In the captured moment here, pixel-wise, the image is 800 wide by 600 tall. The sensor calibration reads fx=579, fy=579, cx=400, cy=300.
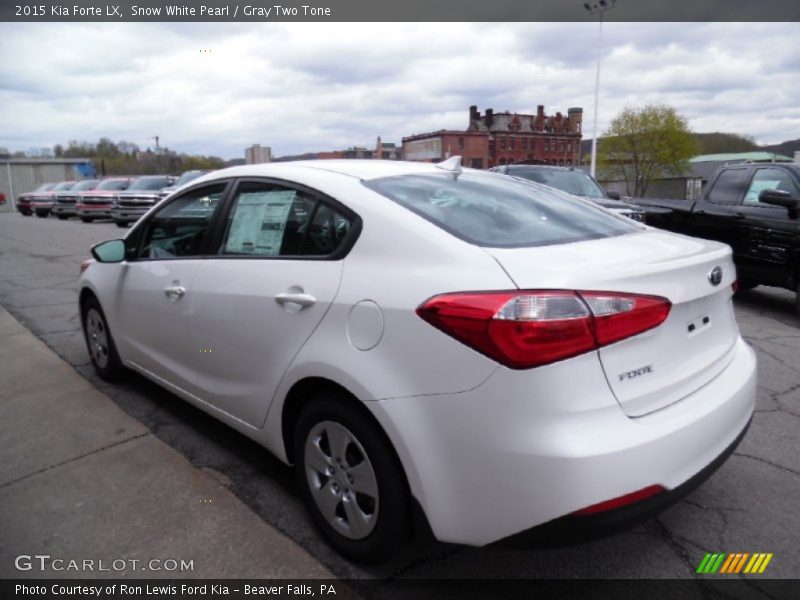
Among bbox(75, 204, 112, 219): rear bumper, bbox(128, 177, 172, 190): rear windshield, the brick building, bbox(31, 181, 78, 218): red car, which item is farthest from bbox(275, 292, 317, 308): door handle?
the brick building

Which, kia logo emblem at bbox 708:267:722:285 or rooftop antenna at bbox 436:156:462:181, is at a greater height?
rooftop antenna at bbox 436:156:462:181

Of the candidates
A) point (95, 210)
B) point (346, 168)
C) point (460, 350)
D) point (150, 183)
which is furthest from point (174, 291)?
point (95, 210)

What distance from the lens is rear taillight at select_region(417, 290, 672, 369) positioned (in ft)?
5.67

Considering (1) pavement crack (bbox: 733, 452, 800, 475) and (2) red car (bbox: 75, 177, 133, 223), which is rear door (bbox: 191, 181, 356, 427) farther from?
(2) red car (bbox: 75, 177, 133, 223)

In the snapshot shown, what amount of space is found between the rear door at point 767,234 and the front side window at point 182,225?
19.7ft

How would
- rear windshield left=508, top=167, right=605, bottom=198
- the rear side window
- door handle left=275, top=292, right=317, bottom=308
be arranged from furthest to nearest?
rear windshield left=508, top=167, right=605, bottom=198 < the rear side window < door handle left=275, top=292, right=317, bottom=308

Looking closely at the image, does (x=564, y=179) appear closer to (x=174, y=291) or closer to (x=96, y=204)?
(x=174, y=291)

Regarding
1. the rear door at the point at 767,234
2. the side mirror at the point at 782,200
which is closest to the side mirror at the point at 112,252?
the side mirror at the point at 782,200

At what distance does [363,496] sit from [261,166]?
1.81 metres

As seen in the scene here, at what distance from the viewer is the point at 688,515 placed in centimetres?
258

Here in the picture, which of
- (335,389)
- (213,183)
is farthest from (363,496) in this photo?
(213,183)

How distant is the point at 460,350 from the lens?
5.93ft

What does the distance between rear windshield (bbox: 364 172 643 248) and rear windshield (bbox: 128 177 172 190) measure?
2140cm

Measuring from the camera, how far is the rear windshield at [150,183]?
71.5 ft
